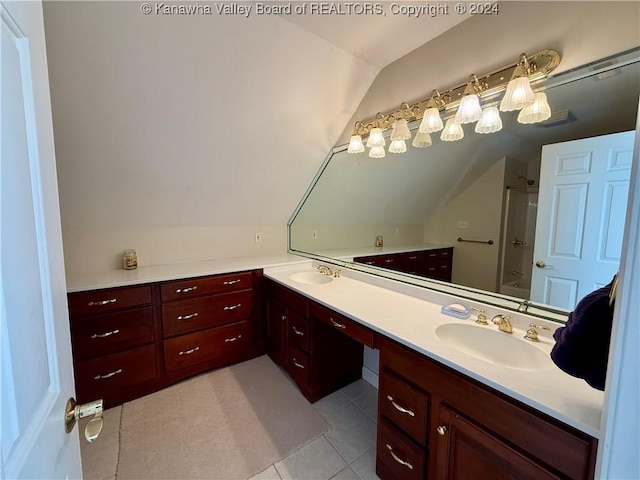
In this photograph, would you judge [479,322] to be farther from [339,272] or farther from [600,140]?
[339,272]

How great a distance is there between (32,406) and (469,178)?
203cm

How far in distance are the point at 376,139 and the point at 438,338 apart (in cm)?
147

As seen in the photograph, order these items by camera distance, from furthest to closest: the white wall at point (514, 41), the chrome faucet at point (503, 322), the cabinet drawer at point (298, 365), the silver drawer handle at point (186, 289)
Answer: the silver drawer handle at point (186, 289) < the cabinet drawer at point (298, 365) < the chrome faucet at point (503, 322) < the white wall at point (514, 41)

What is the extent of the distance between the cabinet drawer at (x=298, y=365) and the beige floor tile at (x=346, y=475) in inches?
23.1

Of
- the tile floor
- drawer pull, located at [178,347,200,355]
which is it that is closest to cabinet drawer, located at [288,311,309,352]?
the tile floor

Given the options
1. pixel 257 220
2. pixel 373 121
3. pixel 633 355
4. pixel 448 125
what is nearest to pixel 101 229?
pixel 257 220

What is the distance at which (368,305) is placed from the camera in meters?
1.57

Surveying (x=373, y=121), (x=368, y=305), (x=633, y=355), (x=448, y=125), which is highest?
(x=373, y=121)

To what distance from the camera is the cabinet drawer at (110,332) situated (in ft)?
5.60

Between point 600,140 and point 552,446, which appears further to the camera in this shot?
point 600,140

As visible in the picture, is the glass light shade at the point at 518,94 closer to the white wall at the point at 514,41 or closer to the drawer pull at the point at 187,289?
the white wall at the point at 514,41

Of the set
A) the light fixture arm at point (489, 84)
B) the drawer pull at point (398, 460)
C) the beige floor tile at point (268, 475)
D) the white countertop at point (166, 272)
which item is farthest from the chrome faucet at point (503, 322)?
the white countertop at point (166, 272)

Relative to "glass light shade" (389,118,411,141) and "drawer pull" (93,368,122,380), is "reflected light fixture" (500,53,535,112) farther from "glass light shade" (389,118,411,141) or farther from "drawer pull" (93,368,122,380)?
"drawer pull" (93,368,122,380)

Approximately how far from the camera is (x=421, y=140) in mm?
1835
